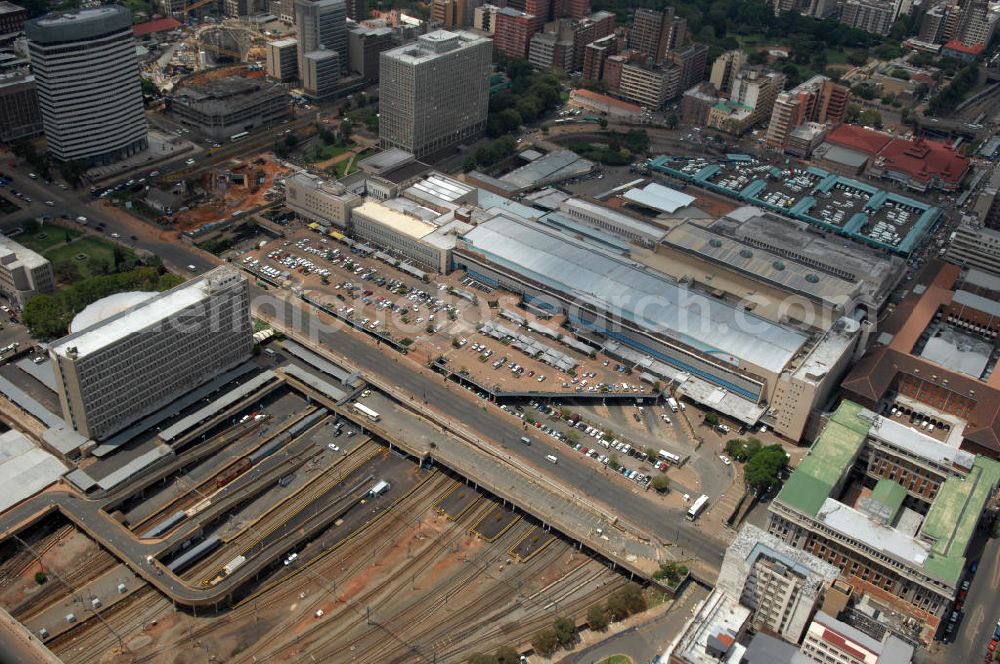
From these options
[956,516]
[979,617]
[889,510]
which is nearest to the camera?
[979,617]

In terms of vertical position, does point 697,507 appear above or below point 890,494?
below

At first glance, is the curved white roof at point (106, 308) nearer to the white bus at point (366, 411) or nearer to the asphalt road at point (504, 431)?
the asphalt road at point (504, 431)

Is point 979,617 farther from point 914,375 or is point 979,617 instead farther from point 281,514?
point 281,514

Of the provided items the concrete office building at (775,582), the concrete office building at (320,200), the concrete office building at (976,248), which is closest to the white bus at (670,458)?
the concrete office building at (775,582)

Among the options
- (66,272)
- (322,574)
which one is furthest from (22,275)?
(322,574)

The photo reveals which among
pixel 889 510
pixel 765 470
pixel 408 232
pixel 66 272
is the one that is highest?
pixel 408 232

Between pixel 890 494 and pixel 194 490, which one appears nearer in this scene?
pixel 194 490
